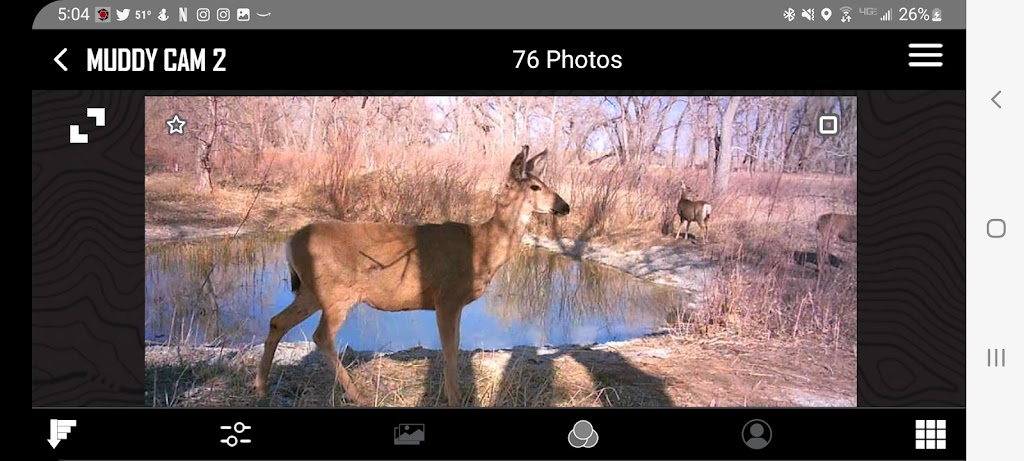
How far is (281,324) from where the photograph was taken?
4.94m

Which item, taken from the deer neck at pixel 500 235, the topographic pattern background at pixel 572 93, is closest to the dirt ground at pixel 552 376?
the topographic pattern background at pixel 572 93

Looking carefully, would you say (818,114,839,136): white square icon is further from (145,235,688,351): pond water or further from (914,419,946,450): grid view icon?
(145,235,688,351): pond water

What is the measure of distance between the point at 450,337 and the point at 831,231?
2.61 metres

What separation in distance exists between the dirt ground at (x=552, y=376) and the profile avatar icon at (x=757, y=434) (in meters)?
0.12

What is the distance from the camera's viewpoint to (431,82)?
11.0 ft

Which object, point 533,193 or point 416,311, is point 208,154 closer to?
point 416,311

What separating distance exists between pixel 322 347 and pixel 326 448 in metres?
1.69

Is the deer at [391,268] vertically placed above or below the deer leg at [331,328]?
above

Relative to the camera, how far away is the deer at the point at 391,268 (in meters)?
4.96

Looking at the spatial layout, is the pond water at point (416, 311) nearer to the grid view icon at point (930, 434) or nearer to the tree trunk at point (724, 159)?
the tree trunk at point (724, 159)
